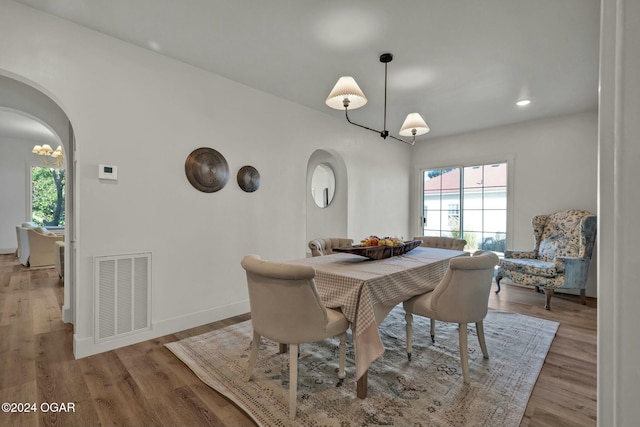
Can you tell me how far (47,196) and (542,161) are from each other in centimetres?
1127

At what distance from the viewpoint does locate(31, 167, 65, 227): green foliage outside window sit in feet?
26.1

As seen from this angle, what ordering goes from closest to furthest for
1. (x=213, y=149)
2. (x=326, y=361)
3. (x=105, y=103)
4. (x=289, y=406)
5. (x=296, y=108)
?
(x=289, y=406)
(x=326, y=361)
(x=105, y=103)
(x=213, y=149)
(x=296, y=108)

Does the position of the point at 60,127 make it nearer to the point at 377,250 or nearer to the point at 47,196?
the point at 377,250

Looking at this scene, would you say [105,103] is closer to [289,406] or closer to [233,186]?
[233,186]

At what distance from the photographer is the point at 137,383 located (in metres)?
2.06

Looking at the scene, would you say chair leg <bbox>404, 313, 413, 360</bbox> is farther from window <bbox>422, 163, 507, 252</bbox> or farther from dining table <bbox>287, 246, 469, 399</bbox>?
window <bbox>422, 163, 507, 252</bbox>

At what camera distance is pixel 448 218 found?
573cm

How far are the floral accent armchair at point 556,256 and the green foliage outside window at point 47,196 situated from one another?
414 inches

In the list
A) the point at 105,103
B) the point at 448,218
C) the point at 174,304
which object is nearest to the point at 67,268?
the point at 174,304

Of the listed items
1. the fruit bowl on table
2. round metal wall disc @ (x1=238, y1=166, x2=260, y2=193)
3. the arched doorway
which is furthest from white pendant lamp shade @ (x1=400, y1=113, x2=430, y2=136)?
the arched doorway

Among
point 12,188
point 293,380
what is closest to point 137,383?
point 293,380

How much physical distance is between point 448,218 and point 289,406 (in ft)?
15.9

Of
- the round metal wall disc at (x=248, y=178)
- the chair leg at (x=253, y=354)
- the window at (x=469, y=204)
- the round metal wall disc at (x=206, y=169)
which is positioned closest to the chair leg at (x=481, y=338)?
the chair leg at (x=253, y=354)

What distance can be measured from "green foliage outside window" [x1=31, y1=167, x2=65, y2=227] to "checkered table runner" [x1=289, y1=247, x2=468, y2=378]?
9058 mm
